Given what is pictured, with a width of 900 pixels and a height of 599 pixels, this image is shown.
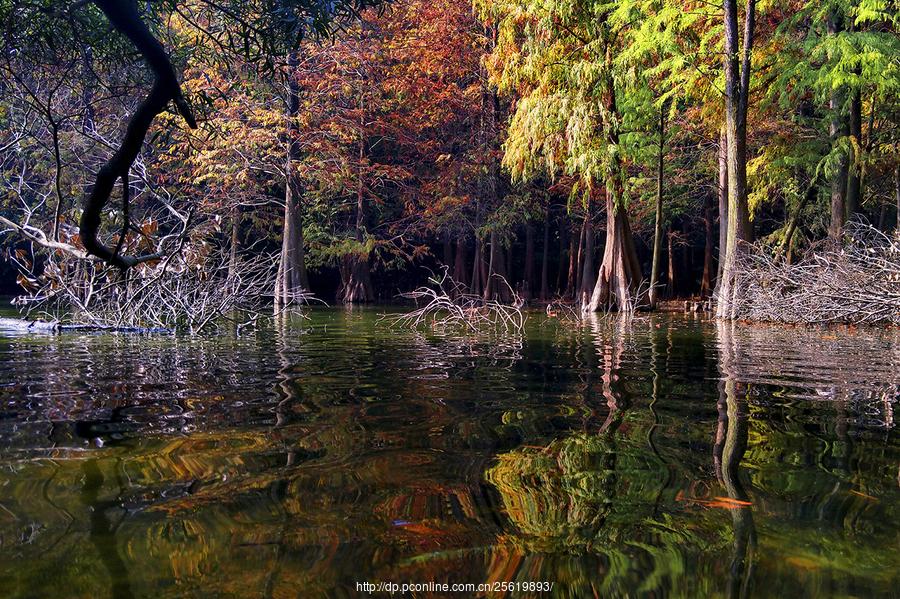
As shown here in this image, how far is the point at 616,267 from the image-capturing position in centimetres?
1848

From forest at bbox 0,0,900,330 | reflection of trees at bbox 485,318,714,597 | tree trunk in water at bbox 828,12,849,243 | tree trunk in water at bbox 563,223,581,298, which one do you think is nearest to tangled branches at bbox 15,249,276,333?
forest at bbox 0,0,900,330

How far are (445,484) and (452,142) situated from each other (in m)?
26.4

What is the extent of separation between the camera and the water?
1.71 m

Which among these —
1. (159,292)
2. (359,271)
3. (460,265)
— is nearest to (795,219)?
(460,265)

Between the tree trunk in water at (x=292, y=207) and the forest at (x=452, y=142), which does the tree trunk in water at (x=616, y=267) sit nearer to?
the forest at (x=452, y=142)

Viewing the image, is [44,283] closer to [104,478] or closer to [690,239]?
[104,478]

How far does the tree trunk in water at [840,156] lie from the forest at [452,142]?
0.06 m

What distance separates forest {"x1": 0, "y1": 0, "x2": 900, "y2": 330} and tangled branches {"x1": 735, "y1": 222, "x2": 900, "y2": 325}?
5 cm

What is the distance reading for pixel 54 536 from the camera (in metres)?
1.88

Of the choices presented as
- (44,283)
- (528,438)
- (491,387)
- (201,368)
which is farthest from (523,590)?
(44,283)

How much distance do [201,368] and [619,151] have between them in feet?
46.0

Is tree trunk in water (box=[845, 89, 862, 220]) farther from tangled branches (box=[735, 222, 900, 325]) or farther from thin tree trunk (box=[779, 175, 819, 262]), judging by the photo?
tangled branches (box=[735, 222, 900, 325])

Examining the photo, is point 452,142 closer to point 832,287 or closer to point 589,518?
point 832,287

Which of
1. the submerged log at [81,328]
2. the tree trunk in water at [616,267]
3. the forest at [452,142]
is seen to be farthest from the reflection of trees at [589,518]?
the tree trunk in water at [616,267]
